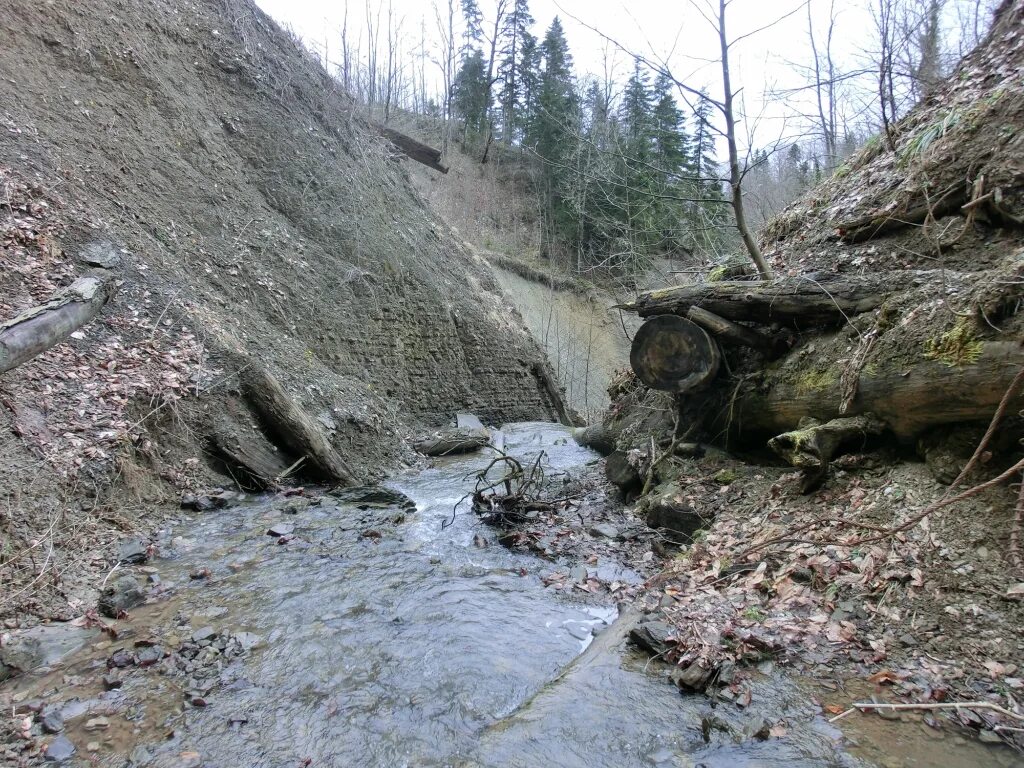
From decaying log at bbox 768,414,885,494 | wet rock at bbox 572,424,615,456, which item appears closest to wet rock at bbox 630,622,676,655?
decaying log at bbox 768,414,885,494

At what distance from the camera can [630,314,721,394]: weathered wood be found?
20.5 ft

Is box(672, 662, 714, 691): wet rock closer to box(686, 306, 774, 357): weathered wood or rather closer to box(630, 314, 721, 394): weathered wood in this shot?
box(630, 314, 721, 394): weathered wood

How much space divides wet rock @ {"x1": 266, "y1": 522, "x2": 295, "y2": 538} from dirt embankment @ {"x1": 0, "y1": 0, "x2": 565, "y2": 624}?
1.24 meters

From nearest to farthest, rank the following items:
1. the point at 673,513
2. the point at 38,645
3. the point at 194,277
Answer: the point at 38,645 → the point at 673,513 → the point at 194,277

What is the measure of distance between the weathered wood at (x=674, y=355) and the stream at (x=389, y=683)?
249cm

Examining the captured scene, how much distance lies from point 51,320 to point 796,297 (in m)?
6.99

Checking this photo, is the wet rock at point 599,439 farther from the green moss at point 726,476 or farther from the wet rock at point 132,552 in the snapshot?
the wet rock at point 132,552

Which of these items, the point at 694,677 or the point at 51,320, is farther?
the point at 51,320

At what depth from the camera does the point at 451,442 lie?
11.5 meters

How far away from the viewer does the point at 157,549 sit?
17.6 ft

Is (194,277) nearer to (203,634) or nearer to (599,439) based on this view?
(203,634)

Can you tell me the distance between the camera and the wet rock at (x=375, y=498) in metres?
7.54

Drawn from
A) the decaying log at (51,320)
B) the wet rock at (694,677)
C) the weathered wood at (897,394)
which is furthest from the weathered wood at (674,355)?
the decaying log at (51,320)

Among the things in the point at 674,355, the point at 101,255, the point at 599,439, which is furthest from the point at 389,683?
the point at 101,255
